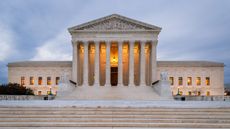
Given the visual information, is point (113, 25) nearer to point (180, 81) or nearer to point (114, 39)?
point (114, 39)

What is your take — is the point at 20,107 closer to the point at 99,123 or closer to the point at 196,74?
the point at 99,123

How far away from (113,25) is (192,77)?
24.6 meters

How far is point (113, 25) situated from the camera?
40594 millimetres

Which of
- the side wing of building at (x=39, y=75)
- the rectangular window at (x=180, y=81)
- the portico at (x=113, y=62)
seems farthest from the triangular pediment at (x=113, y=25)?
the rectangular window at (x=180, y=81)

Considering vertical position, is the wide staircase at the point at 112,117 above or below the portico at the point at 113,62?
below

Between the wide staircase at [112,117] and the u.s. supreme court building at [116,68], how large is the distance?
14.9 meters

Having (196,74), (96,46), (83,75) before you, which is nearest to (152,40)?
(96,46)

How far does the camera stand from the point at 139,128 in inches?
555

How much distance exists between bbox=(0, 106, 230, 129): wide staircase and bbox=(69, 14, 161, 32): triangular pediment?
82.0 ft

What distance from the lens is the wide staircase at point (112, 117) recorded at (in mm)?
14570

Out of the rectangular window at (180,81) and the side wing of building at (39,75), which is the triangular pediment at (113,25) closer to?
the side wing of building at (39,75)

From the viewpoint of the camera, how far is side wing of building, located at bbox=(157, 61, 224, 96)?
173 ft

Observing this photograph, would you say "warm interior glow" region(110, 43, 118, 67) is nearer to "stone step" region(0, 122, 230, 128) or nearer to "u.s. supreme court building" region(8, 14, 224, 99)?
"u.s. supreme court building" region(8, 14, 224, 99)

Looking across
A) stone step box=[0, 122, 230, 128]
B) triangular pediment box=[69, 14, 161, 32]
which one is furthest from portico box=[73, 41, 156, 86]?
stone step box=[0, 122, 230, 128]
